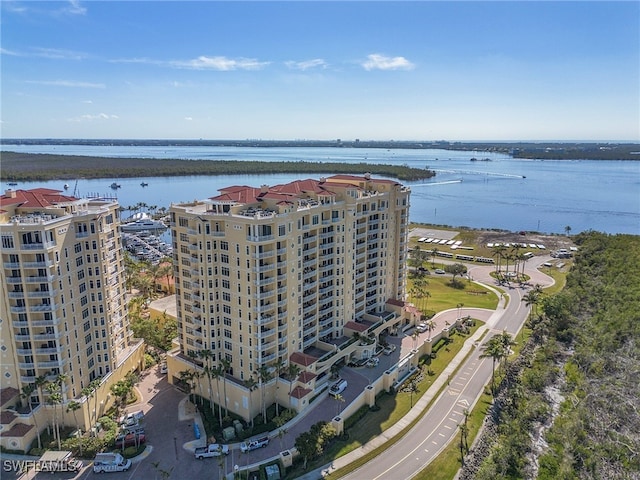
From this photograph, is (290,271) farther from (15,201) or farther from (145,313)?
(145,313)

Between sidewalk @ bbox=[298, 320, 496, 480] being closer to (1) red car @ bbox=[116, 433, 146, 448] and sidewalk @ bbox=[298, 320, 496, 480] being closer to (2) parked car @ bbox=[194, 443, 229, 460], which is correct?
(2) parked car @ bbox=[194, 443, 229, 460]

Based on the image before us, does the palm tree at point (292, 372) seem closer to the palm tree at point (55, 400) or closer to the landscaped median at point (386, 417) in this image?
the landscaped median at point (386, 417)

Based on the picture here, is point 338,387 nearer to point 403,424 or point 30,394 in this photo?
point 403,424

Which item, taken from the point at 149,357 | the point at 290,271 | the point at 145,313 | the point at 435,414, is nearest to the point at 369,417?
the point at 435,414

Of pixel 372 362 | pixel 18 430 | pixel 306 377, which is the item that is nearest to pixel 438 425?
pixel 372 362

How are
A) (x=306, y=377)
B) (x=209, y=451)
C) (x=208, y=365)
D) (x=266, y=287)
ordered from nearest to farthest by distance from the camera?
(x=209, y=451)
(x=266, y=287)
(x=306, y=377)
(x=208, y=365)

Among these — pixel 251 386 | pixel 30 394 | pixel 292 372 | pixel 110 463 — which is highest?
pixel 30 394

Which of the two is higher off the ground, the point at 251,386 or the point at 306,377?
the point at 251,386
